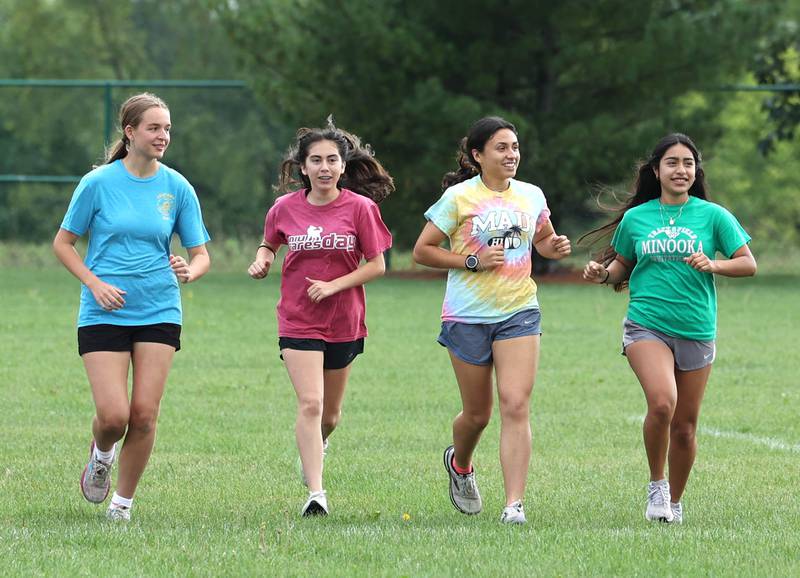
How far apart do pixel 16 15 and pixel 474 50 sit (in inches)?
1220

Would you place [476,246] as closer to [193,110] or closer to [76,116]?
[193,110]

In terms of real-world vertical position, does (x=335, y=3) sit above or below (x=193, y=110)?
above

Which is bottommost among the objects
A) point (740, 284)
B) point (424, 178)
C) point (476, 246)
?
point (740, 284)

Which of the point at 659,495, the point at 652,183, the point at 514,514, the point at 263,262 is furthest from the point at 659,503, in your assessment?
the point at 263,262

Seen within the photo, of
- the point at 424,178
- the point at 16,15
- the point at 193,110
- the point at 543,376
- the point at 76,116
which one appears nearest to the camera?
the point at 543,376

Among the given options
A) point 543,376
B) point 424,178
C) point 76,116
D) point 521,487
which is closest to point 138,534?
point 521,487

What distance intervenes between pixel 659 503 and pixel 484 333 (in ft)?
3.74

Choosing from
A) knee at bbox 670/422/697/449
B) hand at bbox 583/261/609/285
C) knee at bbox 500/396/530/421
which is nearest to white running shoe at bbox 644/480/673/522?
knee at bbox 670/422/697/449

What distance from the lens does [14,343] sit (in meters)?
15.8

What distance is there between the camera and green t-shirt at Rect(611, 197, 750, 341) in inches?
279

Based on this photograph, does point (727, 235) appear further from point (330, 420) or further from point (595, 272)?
point (330, 420)

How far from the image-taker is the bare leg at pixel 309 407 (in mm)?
7203

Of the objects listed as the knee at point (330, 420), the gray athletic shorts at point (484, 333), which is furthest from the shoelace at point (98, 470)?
the gray athletic shorts at point (484, 333)

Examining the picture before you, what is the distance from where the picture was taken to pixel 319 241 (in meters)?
7.43
